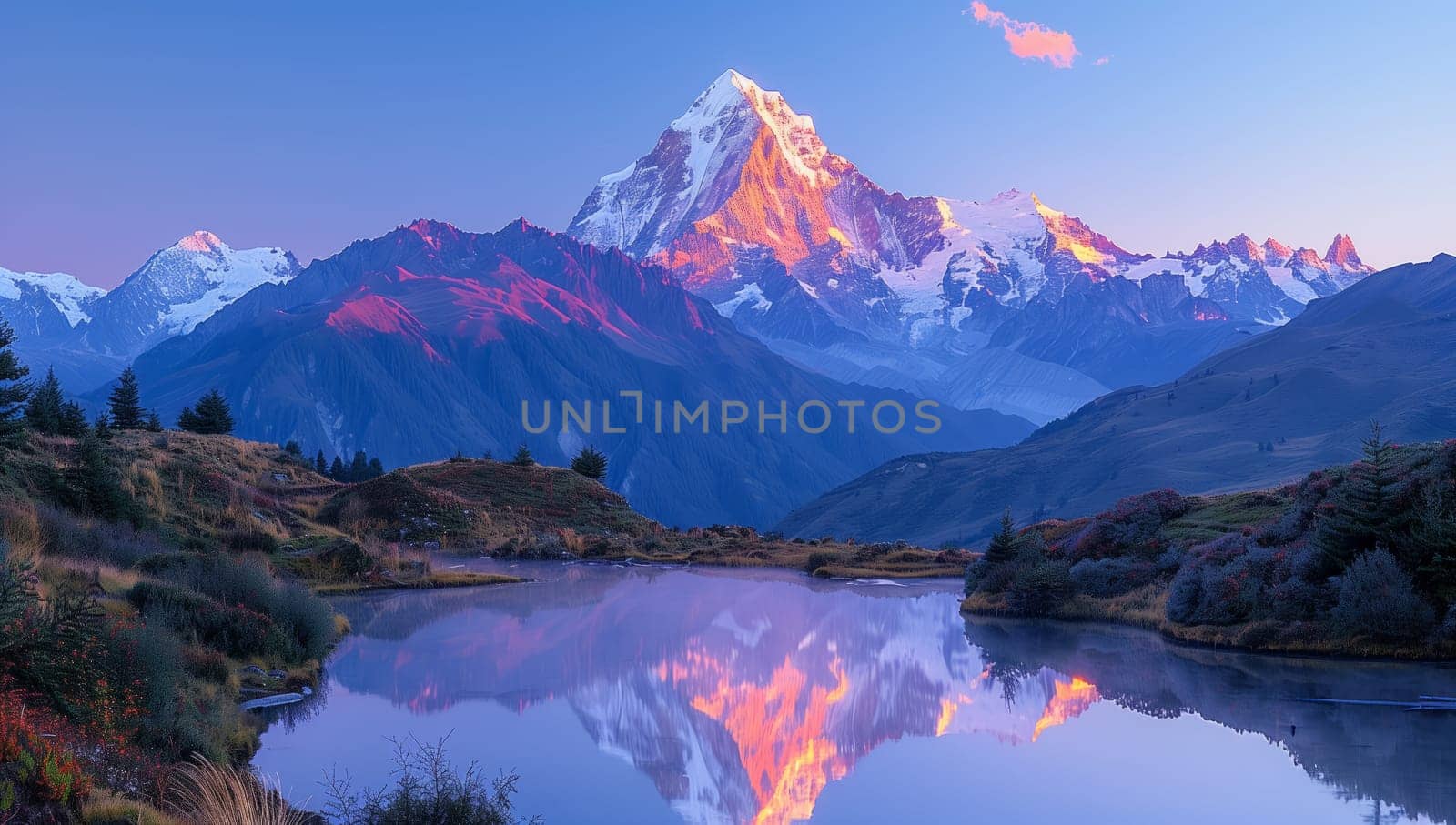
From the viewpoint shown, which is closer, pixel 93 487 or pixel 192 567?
pixel 192 567

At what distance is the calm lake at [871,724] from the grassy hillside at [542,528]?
1741 centimetres

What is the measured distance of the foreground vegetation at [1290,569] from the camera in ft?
66.9

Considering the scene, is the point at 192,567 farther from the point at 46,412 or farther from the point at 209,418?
the point at 209,418

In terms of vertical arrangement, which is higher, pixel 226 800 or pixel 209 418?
pixel 209 418

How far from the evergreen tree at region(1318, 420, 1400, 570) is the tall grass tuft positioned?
18.3 m

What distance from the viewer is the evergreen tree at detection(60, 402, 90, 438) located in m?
36.4

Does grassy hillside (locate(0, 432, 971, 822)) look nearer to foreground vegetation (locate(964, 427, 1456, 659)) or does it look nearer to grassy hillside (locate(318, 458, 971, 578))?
grassy hillside (locate(318, 458, 971, 578))

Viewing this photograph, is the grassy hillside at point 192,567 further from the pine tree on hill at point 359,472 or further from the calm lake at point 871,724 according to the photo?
the pine tree on hill at point 359,472

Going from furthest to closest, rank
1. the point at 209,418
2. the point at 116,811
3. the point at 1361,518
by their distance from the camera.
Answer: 1. the point at 209,418
2. the point at 1361,518
3. the point at 116,811

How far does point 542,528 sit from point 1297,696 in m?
38.2

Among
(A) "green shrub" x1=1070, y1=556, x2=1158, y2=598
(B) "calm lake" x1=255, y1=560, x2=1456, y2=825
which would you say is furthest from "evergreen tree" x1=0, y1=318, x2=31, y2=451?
(A) "green shrub" x1=1070, y1=556, x2=1158, y2=598

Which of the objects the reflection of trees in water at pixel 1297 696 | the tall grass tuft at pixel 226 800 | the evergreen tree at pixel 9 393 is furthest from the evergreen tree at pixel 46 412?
the reflection of trees in water at pixel 1297 696

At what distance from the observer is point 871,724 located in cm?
1684

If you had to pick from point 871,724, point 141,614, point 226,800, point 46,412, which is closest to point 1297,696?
point 871,724
